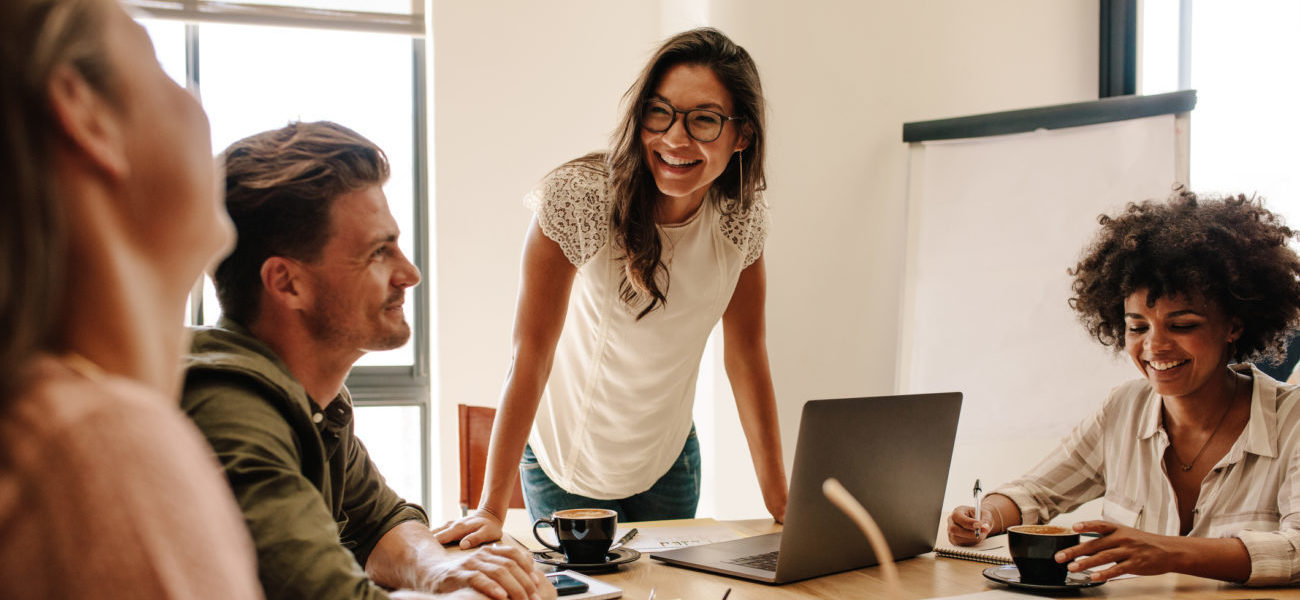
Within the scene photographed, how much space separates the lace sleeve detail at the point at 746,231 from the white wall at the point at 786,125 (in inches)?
47.6

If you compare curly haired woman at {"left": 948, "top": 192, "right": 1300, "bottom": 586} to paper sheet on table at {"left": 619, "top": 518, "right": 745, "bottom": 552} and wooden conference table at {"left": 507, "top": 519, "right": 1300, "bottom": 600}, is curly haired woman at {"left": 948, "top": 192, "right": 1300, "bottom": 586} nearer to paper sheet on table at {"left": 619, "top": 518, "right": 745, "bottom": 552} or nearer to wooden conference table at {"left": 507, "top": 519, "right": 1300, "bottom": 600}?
wooden conference table at {"left": 507, "top": 519, "right": 1300, "bottom": 600}

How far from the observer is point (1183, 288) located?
5.66 feet

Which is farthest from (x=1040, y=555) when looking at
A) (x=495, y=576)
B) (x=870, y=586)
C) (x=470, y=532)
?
(x=470, y=532)

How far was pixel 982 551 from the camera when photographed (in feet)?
5.13

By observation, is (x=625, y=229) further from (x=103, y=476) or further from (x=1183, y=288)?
(x=103, y=476)

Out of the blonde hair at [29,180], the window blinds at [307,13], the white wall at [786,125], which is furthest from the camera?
the window blinds at [307,13]

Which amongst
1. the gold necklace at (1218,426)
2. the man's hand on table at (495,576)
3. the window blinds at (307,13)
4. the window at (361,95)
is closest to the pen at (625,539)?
the man's hand on table at (495,576)

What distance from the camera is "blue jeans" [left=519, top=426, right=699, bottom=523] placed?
1.98 metres

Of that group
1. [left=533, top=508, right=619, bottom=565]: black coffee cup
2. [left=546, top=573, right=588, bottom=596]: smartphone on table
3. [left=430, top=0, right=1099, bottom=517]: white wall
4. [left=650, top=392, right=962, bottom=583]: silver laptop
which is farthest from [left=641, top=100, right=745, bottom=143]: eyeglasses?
[left=430, top=0, right=1099, bottom=517]: white wall

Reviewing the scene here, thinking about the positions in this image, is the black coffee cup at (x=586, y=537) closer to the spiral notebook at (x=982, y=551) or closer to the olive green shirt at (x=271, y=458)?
the olive green shirt at (x=271, y=458)

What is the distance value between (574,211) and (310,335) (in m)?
0.70

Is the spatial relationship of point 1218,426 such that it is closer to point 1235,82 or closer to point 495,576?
point 495,576

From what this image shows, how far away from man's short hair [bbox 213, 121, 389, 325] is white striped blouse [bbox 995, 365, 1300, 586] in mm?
1237

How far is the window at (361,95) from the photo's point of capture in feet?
11.7
